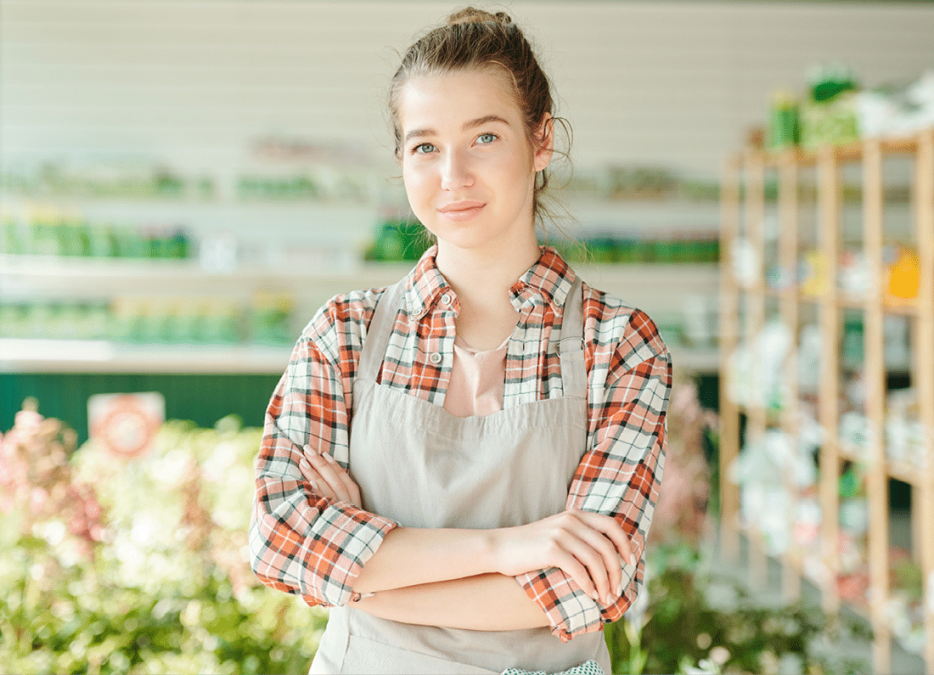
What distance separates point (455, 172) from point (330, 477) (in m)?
0.49

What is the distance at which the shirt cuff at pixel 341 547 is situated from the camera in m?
1.17

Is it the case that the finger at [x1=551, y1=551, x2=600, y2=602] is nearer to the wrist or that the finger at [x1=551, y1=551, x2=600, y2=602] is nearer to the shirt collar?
the wrist

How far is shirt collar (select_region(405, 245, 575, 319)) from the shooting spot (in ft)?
4.40

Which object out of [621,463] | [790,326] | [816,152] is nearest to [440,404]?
[621,463]

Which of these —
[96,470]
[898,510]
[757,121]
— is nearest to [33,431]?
[96,470]

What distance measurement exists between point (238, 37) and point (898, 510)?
5339 mm

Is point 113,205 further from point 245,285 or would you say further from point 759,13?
point 759,13

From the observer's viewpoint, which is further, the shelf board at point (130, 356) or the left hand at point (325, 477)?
the shelf board at point (130, 356)

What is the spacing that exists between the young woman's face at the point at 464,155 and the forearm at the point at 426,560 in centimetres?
44

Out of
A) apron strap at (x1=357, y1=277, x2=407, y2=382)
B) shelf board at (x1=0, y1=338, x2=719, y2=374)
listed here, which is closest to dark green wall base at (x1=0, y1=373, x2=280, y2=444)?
shelf board at (x1=0, y1=338, x2=719, y2=374)

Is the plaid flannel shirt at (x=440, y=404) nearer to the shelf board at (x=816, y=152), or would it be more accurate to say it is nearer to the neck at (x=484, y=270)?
the neck at (x=484, y=270)

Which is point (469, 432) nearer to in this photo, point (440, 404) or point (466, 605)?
point (440, 404)

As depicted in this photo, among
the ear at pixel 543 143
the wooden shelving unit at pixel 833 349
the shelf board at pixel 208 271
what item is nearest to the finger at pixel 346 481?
the ear at pixel 543 143

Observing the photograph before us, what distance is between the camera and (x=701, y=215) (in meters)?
5.54
